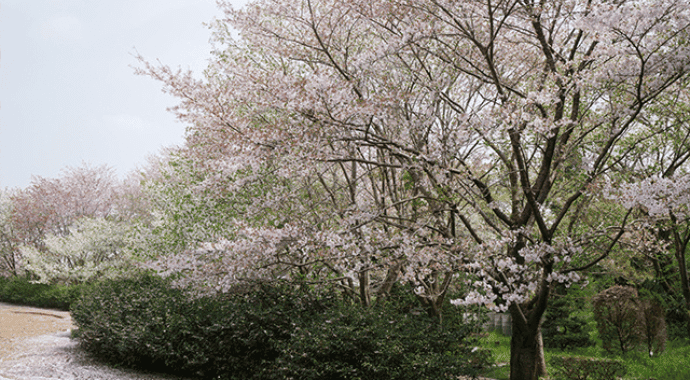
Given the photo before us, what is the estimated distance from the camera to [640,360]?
319 inches

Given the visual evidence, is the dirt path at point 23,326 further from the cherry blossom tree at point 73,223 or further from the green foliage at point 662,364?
the green foliage at point 662,364

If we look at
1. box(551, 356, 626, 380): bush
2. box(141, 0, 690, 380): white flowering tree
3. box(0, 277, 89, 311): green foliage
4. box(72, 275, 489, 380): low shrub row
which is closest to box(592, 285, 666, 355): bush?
box(141, 0, 690, 380): white flowering tree

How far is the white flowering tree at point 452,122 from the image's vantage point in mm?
Answer: 4766

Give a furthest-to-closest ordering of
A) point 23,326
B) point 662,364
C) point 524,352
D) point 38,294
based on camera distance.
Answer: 1. point 38,294
2. point 23,326
3. point 662,364
4. point 524,352

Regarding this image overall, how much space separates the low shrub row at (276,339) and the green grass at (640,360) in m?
0.98

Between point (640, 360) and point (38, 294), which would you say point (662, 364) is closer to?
point (640, 360)

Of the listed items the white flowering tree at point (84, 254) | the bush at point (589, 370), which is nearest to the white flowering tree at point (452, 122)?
the bush at point (589, 370)

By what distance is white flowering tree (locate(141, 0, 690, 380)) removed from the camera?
477cm

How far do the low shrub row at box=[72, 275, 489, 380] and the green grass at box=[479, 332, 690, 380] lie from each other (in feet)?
3.22

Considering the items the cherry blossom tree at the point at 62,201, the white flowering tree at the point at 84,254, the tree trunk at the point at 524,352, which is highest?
the cherry blossom tree at the point at 62,201

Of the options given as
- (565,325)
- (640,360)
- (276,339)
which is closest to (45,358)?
(276,339)

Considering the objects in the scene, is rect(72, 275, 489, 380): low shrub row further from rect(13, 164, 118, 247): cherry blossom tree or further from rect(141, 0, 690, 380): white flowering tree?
rect(13, 164, 118, 247): cherry blossom tree

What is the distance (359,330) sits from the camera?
5.46 m

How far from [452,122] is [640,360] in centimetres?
572
